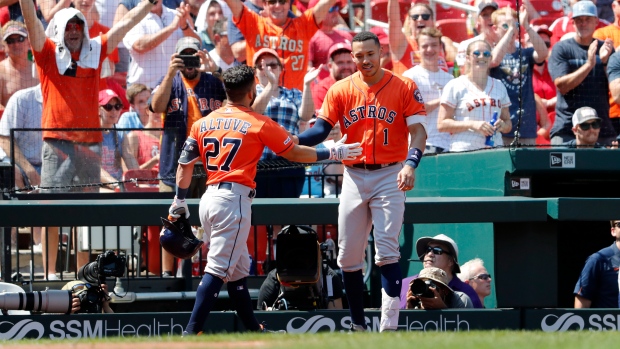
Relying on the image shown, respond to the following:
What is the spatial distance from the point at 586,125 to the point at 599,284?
1.82 meters

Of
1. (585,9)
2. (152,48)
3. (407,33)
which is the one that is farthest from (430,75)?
(152,48)

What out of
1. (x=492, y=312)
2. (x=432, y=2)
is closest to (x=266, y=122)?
(x=492, y=312)

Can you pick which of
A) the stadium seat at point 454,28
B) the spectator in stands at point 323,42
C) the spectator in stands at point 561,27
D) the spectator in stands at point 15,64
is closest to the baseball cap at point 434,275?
the spectator in stands at point 323,42

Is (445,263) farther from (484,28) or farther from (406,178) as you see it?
(484,28)

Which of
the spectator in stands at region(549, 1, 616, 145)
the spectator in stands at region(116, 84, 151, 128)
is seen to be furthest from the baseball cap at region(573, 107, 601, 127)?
the spectator in stands at region(116, 84, 151, 128)

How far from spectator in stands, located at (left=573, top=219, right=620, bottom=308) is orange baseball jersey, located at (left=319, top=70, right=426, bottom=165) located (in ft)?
8.63

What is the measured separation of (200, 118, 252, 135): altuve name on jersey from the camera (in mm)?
6926

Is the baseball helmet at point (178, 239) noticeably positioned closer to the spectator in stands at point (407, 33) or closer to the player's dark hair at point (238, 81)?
the player's dark hair at point (238, 81)

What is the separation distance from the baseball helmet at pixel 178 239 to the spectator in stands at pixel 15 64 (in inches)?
157

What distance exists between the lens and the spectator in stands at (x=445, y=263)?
838 centimetres

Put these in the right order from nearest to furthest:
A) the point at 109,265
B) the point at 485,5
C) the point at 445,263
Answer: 1. the point at 109,265
2. the point at 445,263
3. the point at 485,5

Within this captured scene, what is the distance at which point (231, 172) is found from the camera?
6.90m

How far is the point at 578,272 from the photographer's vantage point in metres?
10.6

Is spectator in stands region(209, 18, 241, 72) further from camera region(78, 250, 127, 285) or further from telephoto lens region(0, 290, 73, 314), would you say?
telephoto lens region(0, 290, 73, 314)
